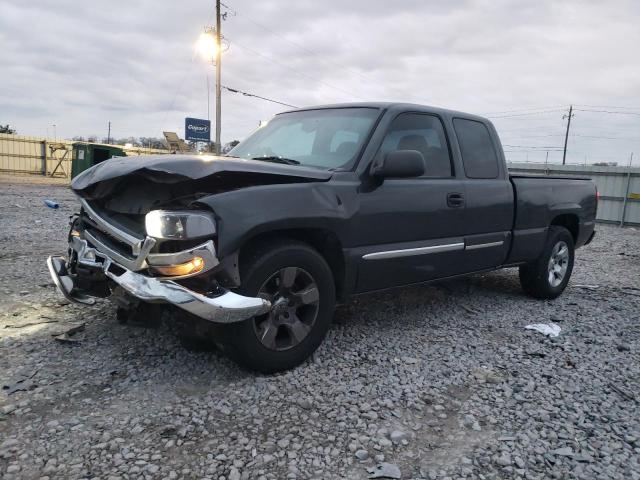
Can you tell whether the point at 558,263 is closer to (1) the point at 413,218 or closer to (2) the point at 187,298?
(1) the point at 413,218

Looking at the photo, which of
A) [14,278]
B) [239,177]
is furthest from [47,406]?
[14,278]

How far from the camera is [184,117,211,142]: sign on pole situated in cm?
2266

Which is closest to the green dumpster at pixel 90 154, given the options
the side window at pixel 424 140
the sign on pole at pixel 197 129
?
the sign on pole at pixel 197 129

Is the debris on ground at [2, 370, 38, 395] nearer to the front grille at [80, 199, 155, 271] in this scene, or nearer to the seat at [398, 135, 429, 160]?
the front grille at [80, 199, 155, 271]

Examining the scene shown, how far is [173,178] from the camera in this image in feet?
9.29

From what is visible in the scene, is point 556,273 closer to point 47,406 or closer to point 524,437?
point 524,437

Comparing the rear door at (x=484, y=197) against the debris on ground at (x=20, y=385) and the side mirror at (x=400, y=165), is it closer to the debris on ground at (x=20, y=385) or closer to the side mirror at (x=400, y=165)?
the side mirror at (x=400, y=165)

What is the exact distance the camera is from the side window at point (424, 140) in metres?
3.99

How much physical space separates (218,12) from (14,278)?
80.6 ft

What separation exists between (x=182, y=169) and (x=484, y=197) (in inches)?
117

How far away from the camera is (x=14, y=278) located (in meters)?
5.23

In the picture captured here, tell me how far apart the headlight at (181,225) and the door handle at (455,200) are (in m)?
2.28

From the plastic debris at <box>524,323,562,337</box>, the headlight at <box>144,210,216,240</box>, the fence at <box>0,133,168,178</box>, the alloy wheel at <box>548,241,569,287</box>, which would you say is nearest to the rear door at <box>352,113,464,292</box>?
Answer: the plastic debris at <box>524,323,562,337</box>

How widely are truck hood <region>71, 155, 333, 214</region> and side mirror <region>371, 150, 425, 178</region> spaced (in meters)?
0.42
